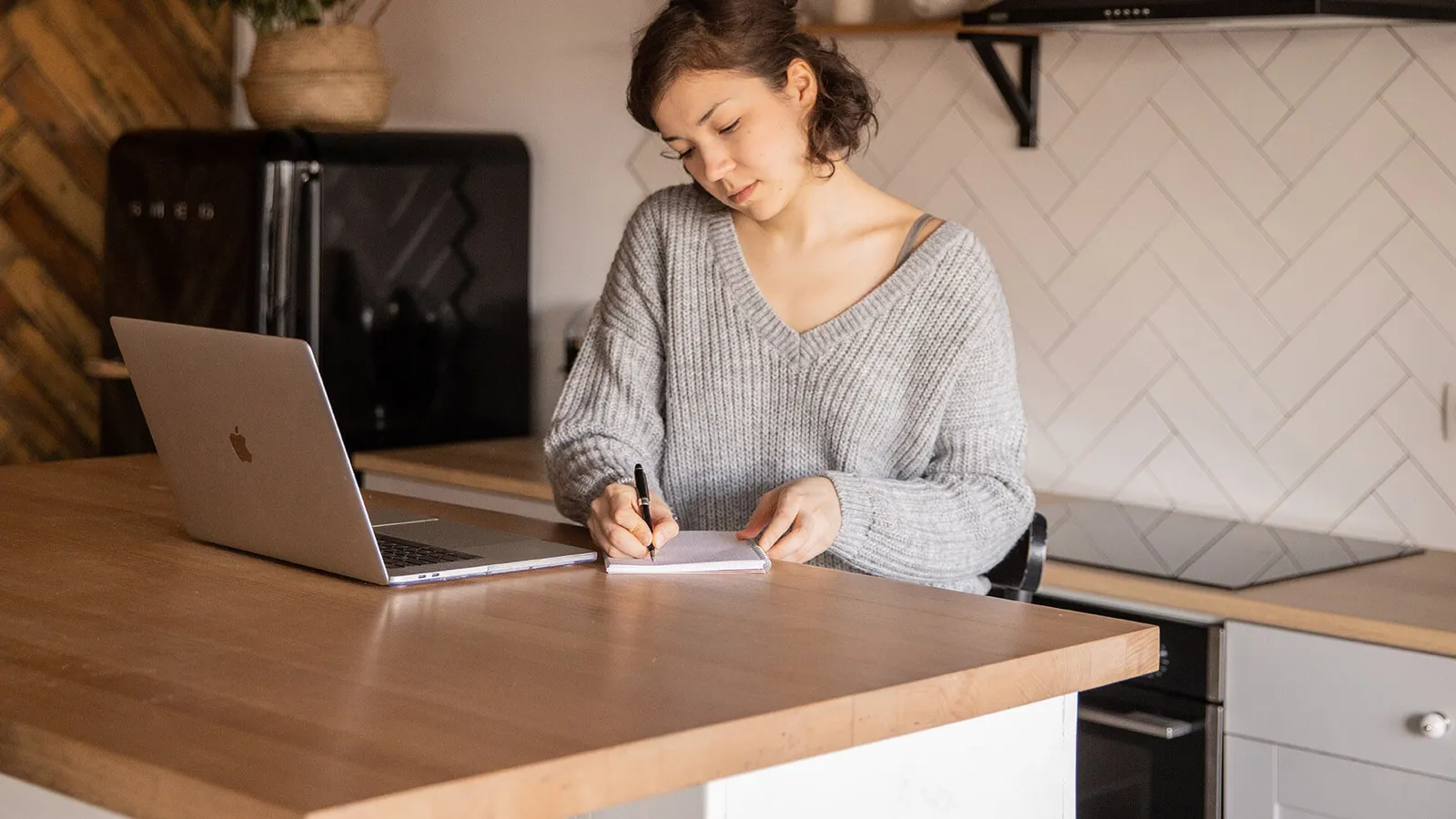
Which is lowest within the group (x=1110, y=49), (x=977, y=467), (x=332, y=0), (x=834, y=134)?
(x=977, y=467)

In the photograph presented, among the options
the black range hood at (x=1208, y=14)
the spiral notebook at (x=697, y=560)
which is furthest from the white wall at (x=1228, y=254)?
the spiral notebook at (x=697, y=560)

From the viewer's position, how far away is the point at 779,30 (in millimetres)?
1927

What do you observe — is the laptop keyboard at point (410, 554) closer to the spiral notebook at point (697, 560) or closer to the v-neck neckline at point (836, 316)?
the spiral notebook at point (697, 560)

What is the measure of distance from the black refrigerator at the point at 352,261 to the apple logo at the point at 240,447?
1.63m

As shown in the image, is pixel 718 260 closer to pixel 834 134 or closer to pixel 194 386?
pixel 834 134

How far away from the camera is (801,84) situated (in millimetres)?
1948

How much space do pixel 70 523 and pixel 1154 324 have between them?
1709 millimetres

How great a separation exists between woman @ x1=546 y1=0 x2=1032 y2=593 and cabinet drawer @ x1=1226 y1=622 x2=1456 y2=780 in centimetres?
41

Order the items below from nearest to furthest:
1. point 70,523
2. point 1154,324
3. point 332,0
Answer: point 70,523 → point 1154,324 → point 332,0

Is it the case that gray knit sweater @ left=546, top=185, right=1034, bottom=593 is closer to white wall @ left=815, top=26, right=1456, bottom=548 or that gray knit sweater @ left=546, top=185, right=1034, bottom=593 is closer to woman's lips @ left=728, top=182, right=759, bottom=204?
woman's lips @ left=728, top=182, right=759, bottom=204

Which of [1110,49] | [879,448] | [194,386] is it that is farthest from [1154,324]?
[194,386]

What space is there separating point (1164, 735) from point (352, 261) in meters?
1.84

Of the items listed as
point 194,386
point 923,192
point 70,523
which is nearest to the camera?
point 194,386

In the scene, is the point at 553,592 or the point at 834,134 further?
the point at 834,134
